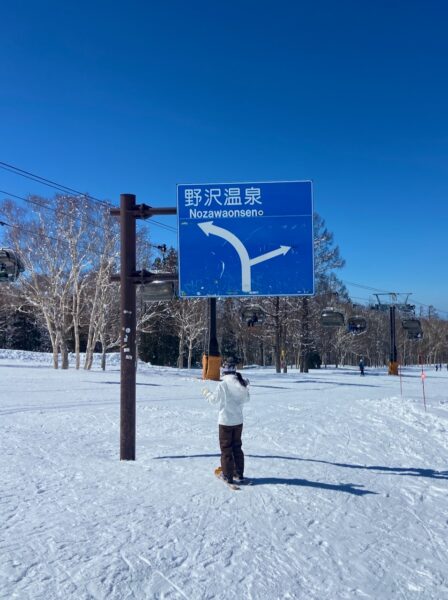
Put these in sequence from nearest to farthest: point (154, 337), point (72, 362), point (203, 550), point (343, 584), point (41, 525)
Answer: point (343, 584), point (203, 550), point (41, 525), point (72, 362), point (154, 337)

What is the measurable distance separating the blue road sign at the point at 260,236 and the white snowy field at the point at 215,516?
2892mm

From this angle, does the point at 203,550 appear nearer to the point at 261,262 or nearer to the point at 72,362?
the point at 261,262

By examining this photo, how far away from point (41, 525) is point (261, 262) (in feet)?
16.5

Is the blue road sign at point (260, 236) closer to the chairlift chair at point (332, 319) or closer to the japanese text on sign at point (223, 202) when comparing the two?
the japanese text on sign at point (223, 202)

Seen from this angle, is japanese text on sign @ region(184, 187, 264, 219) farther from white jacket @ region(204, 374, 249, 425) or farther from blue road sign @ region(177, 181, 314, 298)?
A: white jacket @ region(204, 374, 249, 425)

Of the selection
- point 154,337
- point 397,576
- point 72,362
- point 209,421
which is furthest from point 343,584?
point 154,337

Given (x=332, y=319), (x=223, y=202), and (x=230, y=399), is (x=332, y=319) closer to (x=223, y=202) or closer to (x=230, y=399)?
(x=223, y=202)

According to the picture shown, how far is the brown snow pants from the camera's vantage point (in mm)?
6992

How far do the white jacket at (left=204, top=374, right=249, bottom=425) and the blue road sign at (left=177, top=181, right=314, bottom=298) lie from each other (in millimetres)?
1933

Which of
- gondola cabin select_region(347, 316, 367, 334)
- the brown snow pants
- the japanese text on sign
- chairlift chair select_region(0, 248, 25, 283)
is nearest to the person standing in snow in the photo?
the brown snow pants

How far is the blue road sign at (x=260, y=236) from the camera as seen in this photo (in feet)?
28.3

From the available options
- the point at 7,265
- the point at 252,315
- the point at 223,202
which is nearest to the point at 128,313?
the point at 223,202

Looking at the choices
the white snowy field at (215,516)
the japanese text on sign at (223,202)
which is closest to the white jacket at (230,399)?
the white snowy field at (215,516)

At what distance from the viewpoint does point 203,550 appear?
4.79 meters
